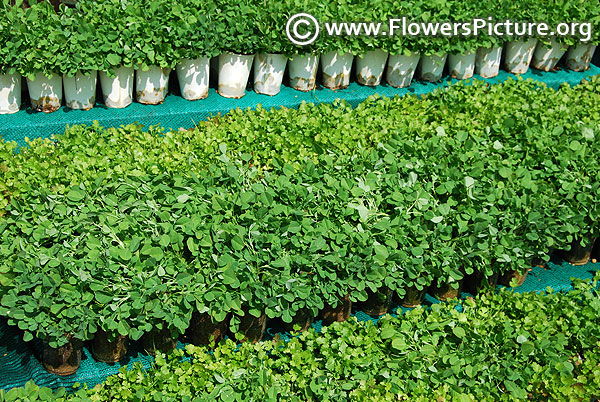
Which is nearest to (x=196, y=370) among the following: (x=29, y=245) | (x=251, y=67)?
(x=29, y=245)

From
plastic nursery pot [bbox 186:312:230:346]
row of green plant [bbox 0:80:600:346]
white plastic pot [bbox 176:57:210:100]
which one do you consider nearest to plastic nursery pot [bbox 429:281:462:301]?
row of green plant [bbox 0:80:600:346]

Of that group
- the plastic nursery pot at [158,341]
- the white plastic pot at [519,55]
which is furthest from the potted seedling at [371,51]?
the plastic nursery pot at [158,341]

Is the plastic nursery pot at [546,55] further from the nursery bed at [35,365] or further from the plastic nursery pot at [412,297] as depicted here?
the nursery bed at [35,365]

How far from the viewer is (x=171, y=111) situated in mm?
4797

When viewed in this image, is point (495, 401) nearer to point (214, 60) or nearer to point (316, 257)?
point (316, 257)

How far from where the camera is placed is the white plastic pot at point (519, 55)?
6.04 metres

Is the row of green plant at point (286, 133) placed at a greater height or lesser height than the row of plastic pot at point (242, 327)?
greater

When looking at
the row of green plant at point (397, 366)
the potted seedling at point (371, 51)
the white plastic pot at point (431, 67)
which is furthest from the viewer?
the white plastic pot at point (431, 67)

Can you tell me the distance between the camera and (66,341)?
286 centimetres

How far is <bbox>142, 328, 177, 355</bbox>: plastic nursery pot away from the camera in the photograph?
10.3 ft

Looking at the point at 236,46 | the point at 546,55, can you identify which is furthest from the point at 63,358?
the point at 546,55

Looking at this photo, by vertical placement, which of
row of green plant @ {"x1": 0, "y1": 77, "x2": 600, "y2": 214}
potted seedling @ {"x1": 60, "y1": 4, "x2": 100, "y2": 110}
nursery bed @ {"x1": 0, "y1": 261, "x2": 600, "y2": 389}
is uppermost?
potted seedling @ {"x1": 60, "y1": 4, "x2": 100, "y2": 110}

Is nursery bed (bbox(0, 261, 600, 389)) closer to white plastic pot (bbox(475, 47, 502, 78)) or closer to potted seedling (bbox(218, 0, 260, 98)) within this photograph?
potted seedling (bbox(218, 0, 260, 98))

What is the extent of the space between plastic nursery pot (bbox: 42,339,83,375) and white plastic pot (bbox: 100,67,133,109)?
7.06 ft
